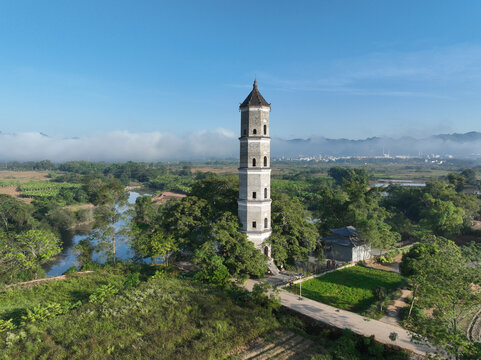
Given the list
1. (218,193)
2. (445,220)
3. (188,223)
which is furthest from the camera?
(445,220)

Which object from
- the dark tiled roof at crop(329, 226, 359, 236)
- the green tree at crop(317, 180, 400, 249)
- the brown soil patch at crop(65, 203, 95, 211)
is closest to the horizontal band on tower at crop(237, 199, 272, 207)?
the dark tiled roof at crop(329, 226, 359, 236)

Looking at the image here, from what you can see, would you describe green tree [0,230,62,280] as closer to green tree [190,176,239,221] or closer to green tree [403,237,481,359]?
green tree [190,176,239,221]

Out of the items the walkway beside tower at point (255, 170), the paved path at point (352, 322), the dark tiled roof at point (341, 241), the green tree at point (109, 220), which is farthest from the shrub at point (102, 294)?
the dark tiled roof at point (341, 241)

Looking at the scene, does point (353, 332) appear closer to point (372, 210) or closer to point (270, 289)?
point (270, 289)

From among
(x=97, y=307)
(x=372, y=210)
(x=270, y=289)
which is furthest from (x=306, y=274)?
(x=372, y=210)

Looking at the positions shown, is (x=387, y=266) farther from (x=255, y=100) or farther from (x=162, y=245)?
(x=162, y=245)

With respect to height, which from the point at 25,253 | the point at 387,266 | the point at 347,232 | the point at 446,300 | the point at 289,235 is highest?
the point at 446,300

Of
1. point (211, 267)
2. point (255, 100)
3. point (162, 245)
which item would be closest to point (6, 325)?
point (162, 245)

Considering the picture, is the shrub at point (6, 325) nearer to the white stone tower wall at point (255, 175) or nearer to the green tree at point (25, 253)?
the green tree at point (25, 253)
